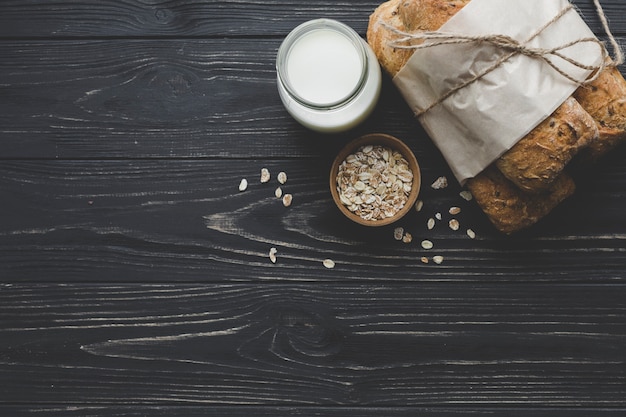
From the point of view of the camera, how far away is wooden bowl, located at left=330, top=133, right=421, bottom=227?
107cm

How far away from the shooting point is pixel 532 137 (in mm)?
944

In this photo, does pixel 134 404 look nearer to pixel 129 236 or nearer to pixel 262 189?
pixel 129 236

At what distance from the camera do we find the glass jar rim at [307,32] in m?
0.96

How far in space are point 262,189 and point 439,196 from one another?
32 centimetres

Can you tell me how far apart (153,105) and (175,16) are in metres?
0.17

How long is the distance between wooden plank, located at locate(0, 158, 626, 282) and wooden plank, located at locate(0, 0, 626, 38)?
0.25 metres

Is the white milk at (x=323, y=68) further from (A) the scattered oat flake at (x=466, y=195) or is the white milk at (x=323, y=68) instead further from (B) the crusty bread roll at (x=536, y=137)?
(A) the scattered oat flake at (x=466, y=195)

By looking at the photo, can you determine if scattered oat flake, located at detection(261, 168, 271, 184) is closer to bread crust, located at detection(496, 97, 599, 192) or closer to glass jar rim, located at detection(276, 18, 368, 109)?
glass jar rim, located at detection(276, 18, 368, 109)

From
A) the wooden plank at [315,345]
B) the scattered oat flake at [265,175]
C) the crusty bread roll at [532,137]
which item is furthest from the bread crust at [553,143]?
the scattered oat flake at [265,175]

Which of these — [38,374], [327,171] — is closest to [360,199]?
[327,171]

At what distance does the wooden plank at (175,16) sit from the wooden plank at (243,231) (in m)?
0.25

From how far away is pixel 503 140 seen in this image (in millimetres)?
958

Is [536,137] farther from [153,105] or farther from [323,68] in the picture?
[153,105]

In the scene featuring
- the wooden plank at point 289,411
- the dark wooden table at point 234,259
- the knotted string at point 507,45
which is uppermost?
the knotted string at point 507,45
